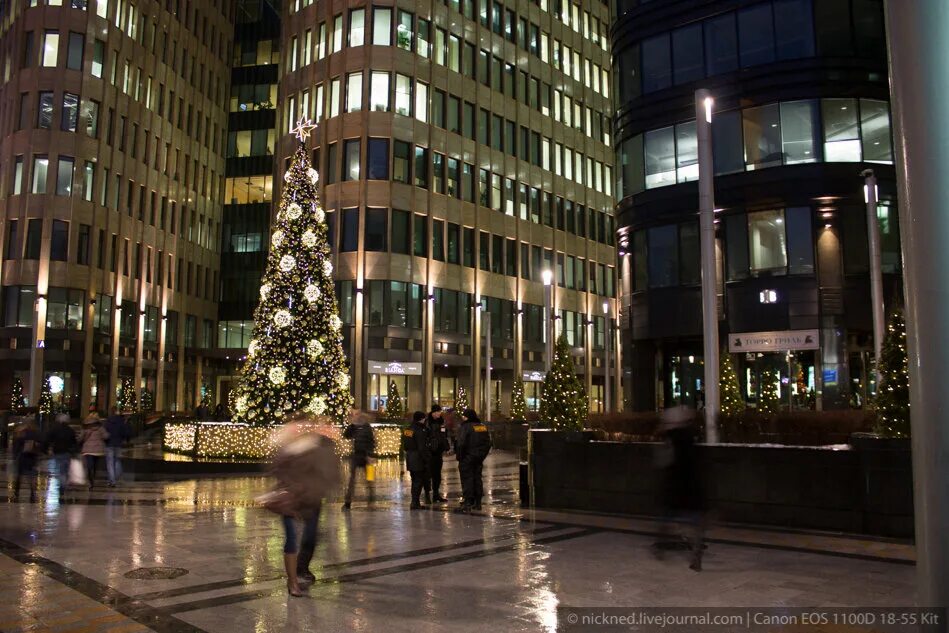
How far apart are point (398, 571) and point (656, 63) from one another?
→ 2711cm

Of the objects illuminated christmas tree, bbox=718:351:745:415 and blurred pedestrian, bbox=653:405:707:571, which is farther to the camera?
illuminated christmas tree, bbox=718:351:745:415

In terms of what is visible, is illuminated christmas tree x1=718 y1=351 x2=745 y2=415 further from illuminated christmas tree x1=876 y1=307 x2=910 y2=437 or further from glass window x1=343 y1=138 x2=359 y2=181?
glass window x1=343 y1=138 x2=359 y2=181

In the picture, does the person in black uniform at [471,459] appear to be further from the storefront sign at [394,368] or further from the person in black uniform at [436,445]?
the storefront sign at [394,368]

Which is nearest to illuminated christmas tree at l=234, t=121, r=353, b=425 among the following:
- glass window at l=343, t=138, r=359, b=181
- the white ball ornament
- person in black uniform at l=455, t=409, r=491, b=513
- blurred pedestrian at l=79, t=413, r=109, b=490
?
the white ball ornament

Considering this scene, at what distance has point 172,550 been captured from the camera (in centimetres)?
1053

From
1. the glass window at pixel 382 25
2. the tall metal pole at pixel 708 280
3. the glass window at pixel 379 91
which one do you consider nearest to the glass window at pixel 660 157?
the tall metal pole at pixel 708 280

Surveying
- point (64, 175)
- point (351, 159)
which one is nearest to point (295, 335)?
point (351, 159)

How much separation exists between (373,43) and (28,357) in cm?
2864

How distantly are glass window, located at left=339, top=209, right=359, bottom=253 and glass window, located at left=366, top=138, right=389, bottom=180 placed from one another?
250 cm

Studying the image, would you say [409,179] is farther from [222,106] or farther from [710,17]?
[222,106]

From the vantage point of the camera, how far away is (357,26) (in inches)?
2010

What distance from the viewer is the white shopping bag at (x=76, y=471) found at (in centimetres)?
1781

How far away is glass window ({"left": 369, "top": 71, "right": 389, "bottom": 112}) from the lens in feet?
164

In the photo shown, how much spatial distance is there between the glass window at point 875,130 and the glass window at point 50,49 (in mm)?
48474
